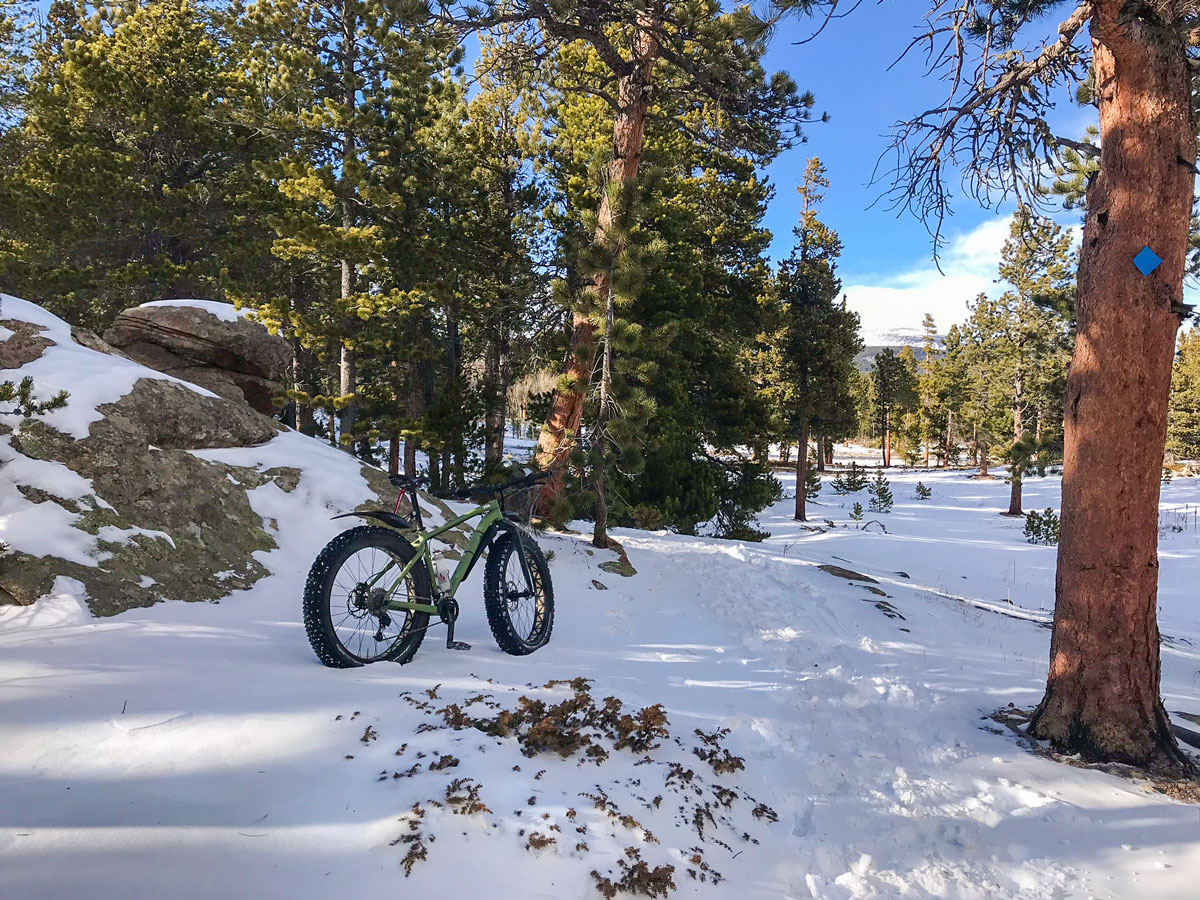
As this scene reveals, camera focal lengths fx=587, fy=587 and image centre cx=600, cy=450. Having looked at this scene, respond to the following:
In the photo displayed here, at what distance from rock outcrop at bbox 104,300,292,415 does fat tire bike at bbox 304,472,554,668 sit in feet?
24.9

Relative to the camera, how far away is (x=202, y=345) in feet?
33.9

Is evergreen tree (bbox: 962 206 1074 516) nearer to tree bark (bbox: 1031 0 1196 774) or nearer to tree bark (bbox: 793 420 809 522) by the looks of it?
tree bark (bbox: 793 420 809 522)

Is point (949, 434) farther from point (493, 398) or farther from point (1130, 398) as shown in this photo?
point (1130, 398)

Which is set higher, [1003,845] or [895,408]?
[895,408]

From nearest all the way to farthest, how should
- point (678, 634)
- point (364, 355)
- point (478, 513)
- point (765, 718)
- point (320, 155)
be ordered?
point (765, 718) → point (478, 513) → point (678, 634) → point (320, 155) → point (364, 355)

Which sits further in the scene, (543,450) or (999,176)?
(543,450)

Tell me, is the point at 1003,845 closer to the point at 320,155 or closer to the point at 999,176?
the point at 999,176

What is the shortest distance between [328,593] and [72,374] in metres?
3.89

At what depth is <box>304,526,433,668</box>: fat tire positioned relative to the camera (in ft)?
11.3

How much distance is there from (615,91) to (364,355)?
9.49 metres

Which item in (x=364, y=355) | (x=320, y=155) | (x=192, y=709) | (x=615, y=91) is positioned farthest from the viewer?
(x=364, y=355)

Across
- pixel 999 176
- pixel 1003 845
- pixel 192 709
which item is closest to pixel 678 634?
pixel 1003 845

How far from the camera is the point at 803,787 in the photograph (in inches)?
131

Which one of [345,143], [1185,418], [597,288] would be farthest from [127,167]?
[1185,418]
